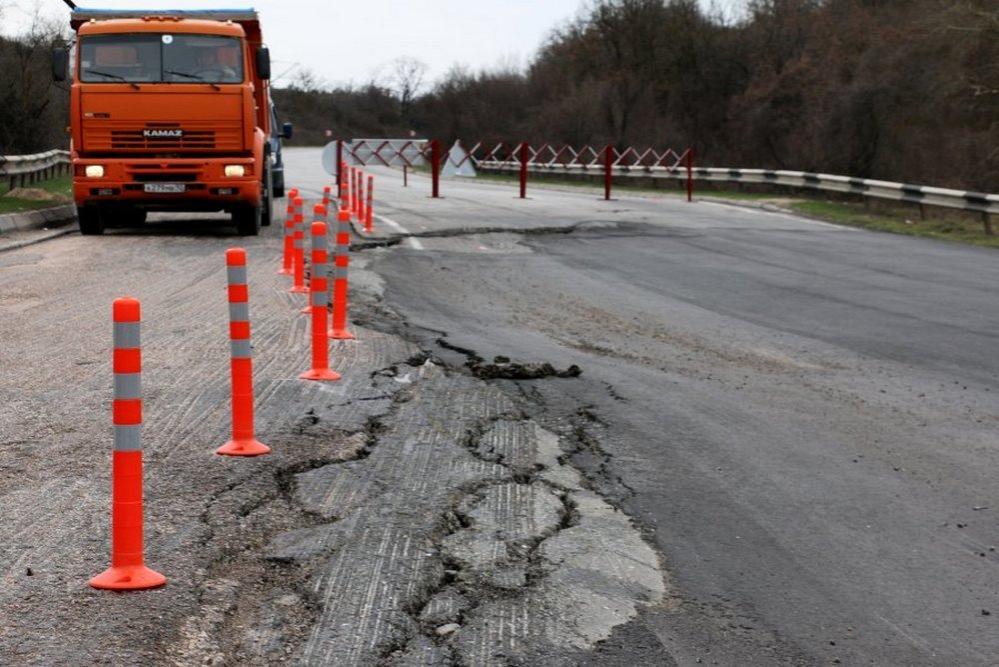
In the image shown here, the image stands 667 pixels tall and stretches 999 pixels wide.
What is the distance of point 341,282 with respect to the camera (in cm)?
1005

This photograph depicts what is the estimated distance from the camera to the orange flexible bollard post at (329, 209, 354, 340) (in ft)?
32.9

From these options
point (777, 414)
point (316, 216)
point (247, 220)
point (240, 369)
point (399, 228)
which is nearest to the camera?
point (240, 369)

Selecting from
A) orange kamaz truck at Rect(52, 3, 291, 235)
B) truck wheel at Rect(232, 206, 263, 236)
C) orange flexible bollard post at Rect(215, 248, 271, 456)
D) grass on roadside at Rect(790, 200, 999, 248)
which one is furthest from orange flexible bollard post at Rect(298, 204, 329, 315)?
grass on roadside at Rect(790, 200, 999, 248)

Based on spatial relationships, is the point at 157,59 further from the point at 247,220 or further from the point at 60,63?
the point at 247,220

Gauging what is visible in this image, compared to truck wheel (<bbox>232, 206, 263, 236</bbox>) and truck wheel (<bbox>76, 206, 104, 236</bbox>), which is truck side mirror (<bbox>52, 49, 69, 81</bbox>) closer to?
truck wheel (<bbox>76, 206, 104, 236</bbox>)

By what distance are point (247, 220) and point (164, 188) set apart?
155 centimetres

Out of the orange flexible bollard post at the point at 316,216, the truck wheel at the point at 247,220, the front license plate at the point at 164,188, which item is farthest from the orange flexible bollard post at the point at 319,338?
the truck wheel at the point at 247,220


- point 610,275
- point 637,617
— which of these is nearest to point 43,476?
point 637,617

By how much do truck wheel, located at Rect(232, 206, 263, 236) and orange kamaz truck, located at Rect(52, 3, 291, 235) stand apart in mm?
476

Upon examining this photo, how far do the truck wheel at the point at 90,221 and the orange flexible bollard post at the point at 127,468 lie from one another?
1491cm

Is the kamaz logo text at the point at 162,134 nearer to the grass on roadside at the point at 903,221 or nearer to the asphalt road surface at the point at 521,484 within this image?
the asphalt road surface at the point at 521,484

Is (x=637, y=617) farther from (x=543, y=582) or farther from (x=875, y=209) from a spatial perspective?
(x=875, y=209)

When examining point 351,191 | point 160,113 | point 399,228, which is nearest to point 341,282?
point 160,113

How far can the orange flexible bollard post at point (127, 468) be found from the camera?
186 inches
